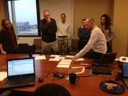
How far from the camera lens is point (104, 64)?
269 centimetres

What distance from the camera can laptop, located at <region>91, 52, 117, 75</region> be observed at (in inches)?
94.6

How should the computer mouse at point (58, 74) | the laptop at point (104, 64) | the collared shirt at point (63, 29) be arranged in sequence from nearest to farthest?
the computer mouse at point (58, 74) < the laptop at point (104, 64) < the collared shirt at point (63, 29)

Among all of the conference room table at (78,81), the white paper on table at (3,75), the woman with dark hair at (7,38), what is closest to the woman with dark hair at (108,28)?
the conference room table at (78,81)

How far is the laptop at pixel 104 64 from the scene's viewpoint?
94.6 inches

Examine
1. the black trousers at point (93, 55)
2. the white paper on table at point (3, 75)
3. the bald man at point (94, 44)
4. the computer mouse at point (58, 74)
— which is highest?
the bald man at point (94, 44)

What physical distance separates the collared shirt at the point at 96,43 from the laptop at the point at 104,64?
433mm

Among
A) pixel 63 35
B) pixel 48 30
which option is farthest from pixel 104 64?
pixel 63 35

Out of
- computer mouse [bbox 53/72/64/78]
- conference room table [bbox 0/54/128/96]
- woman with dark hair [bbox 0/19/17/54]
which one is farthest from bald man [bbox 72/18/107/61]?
woman with dark hair [bbox 0/19/17/54]

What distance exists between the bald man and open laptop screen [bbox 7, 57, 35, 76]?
93cm

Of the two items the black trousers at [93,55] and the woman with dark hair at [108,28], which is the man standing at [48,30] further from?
the black trousers at [93,55]

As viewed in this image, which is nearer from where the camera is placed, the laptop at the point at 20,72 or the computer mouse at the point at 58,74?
the laptop at the point at 20,72

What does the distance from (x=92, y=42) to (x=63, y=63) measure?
0.68 meters

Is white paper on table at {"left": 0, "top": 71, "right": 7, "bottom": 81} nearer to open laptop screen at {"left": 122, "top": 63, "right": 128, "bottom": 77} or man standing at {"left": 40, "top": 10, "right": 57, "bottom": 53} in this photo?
open laptop screen at {"left": 122, "top": 63, "right": 128, "bottom": 77}

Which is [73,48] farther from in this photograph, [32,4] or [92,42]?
[92,42]
